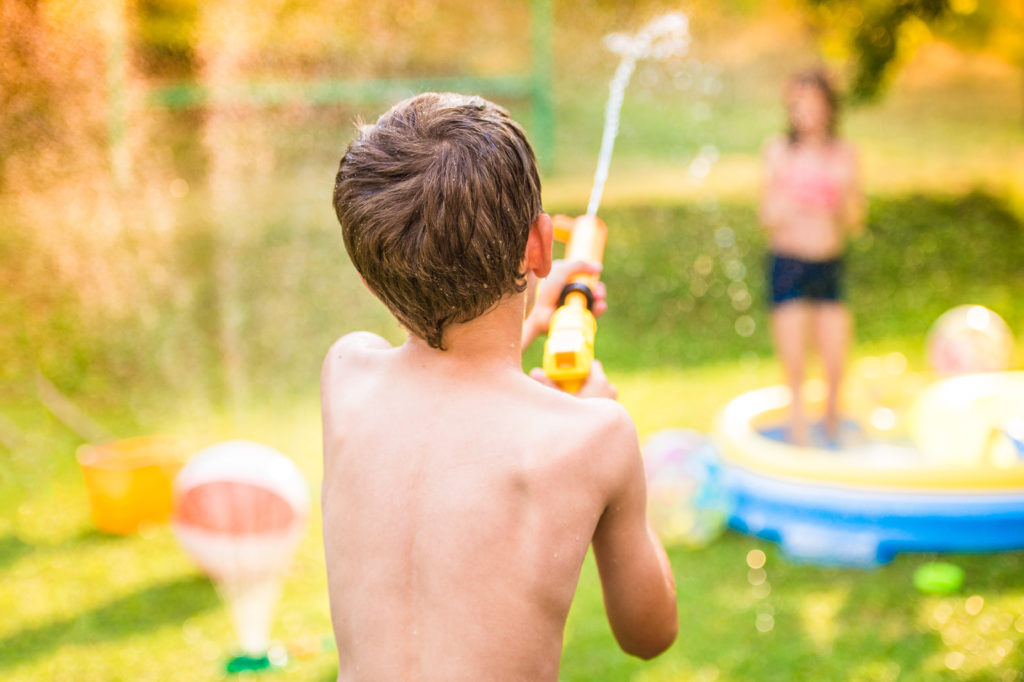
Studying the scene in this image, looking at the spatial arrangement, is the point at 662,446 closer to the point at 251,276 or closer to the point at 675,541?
the point at 675,541

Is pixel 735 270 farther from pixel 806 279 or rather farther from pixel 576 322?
pixel 576 322

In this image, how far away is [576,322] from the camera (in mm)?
1378

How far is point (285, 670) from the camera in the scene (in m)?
2.93

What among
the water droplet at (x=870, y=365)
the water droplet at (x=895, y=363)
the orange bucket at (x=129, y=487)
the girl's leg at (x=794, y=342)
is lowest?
the water droplet at (x=895, y=363)

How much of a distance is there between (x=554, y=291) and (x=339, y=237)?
19.9 ft

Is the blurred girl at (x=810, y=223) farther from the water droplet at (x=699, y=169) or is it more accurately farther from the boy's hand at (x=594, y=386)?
the water droplet at (x=699, y=169)

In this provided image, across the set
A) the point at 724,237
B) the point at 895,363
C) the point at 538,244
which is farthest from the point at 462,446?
the point at 724,237

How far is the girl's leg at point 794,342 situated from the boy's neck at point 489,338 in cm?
348

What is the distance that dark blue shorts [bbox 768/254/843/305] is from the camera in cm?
443

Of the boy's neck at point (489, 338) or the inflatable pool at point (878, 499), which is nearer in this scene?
the boy's neck at point (489, 338)

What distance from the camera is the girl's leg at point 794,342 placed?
4465 mm

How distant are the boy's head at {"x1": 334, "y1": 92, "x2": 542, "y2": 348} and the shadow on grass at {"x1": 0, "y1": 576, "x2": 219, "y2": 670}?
2.51 metres

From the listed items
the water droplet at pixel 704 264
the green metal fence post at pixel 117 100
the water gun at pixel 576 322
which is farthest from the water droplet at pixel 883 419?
the green metal fence post at pixel 117 100

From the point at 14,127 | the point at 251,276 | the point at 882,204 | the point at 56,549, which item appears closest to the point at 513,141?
the point at 56,549
